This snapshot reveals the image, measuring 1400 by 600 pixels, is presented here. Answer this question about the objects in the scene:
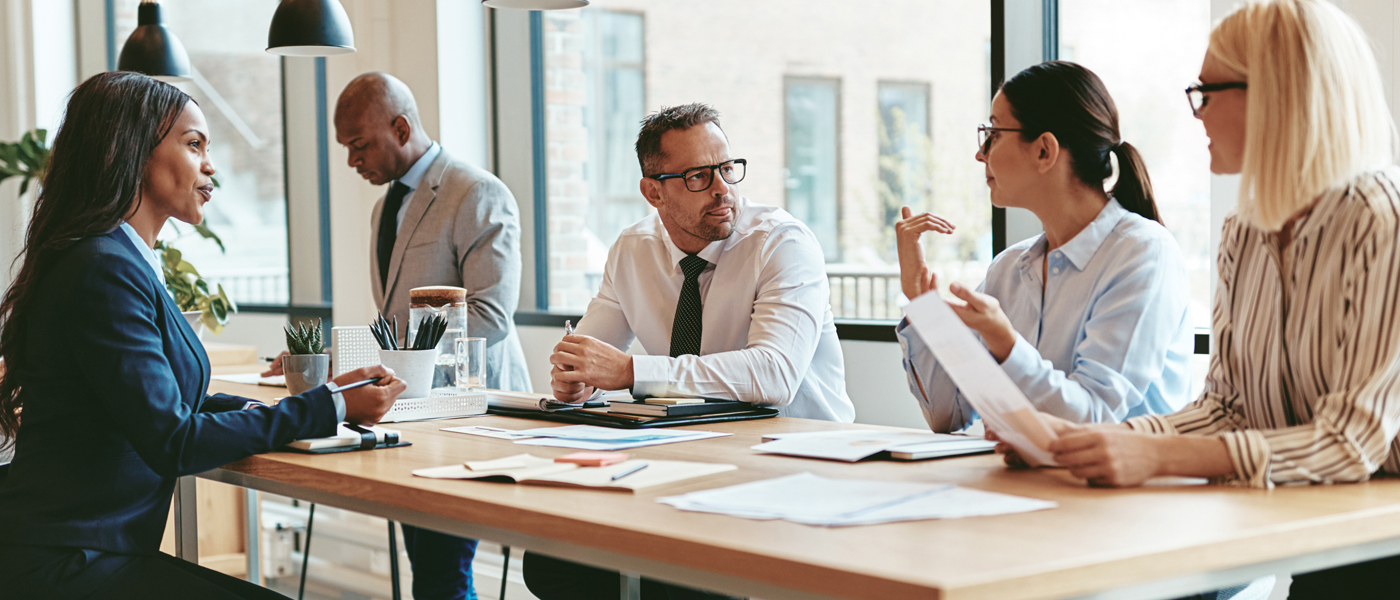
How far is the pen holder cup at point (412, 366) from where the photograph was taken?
7.00 ft

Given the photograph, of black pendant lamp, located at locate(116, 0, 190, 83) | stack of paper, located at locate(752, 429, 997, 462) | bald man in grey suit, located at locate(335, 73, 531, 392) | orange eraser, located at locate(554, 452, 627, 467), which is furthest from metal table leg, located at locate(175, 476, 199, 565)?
black pendant lamp, located at locate(116, 0, 190, 83)

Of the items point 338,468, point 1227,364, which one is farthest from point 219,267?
point 1227,364

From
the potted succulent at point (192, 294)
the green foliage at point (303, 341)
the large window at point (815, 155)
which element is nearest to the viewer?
the green foliage at point (303, 341)

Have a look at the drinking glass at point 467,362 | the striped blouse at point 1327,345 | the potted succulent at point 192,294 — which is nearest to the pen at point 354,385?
the drinking glass at point 467,362

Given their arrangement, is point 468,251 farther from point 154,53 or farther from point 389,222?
point 154,53

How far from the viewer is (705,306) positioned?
2.48 metres

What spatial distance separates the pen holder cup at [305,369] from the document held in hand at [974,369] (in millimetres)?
1351

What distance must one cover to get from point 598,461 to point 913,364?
0.72 m

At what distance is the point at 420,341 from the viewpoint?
2.14 m

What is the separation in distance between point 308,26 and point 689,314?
1.43 m

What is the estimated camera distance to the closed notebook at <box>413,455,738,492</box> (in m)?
1.39

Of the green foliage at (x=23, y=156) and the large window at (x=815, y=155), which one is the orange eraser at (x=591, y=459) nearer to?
the large window at (x=815, y=155)

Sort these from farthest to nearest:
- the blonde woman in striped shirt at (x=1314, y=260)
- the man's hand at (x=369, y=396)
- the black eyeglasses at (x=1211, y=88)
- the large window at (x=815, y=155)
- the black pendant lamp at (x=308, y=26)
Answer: the large window at (x=815, y=155) < the black pendant lamp at (x=308, y=26) < the man's hand at (x=369, y=396) < the black eyeglasses at (x=1211, y=88) < the blonde woman in striped shirt at (x=1314, y=260)

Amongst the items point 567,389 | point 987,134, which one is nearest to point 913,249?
point 987,134
